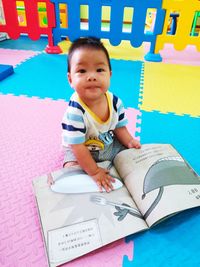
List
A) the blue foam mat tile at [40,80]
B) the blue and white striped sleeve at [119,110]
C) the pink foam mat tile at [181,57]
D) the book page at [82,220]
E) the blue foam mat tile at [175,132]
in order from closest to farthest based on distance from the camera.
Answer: the book page at [82,220] < the blue and white striped sleeve at [119,110] < the blue foam mat tile at [175,132] < the blue foam mat tile at [40,80] < the pink foam mat tile at [181,57]

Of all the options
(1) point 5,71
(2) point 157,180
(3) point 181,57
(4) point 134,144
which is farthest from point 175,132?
(3) point 181,57

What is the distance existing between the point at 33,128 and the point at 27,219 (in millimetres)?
439

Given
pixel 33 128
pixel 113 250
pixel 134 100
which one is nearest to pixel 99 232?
pixel 113 250

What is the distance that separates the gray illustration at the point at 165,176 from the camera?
0.57 meters

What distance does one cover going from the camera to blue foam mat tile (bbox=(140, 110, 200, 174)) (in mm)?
821

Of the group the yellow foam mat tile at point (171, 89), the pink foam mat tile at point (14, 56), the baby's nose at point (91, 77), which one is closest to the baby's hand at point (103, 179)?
the baby's nose at point (91, 77)

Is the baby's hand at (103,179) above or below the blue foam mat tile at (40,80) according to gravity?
above

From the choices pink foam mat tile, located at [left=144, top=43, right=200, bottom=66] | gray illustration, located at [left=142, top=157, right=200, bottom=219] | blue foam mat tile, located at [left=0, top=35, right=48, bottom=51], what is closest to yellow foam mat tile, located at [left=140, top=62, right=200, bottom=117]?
pink foam mat tile, located at [left=144, top=43, right=200, bottom=66]

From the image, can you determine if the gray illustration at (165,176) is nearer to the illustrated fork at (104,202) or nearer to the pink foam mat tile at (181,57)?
the illustrated fork at (104,202)

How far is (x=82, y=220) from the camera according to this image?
0.52 meters

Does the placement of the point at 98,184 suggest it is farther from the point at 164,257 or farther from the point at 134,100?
the point at 134,100

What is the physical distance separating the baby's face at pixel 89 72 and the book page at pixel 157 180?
21 centimetres

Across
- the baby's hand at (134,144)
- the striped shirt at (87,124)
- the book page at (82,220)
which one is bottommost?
the book page at (82,220)

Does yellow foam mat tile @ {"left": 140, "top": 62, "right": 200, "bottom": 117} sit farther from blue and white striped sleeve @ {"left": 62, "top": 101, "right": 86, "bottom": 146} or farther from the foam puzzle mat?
blue and white striped sleeve @ {"left": 62, "top": 101, "right": 86, "bottom": 146}
